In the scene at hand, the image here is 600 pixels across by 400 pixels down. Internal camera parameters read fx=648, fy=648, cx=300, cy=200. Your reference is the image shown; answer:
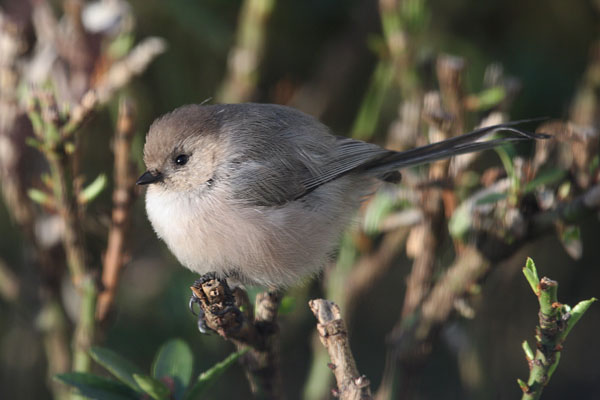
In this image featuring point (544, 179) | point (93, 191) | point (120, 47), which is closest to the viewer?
point (544, 179)

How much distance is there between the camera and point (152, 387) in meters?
1.49

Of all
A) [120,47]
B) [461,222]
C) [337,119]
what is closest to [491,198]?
[461,222]

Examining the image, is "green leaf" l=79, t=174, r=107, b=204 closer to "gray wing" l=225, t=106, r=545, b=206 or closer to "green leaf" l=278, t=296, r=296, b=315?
"gray wing" l=225, t=106, r=545, b=206

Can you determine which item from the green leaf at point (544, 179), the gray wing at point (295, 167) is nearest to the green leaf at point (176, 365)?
the gray wing at point (295, 167)

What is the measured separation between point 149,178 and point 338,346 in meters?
0.99

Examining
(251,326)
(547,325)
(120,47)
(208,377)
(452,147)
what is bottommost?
(547,325)

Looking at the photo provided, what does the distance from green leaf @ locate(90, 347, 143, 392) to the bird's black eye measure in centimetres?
75

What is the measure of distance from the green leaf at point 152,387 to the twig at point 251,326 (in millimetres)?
201

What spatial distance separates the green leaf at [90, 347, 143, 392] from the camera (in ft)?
5.08

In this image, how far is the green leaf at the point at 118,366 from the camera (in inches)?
60.9

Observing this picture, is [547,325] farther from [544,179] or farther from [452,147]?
[452,147]

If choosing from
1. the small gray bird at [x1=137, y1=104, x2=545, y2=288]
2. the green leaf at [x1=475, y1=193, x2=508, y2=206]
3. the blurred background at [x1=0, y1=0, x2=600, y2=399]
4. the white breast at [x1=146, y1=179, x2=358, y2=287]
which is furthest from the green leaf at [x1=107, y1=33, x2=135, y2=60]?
the green leaf at [x1=475, y1=193, x2=508, y2=206]

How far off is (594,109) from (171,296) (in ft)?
6.13

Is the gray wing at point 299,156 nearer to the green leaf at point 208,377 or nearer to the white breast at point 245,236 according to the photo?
the white breast at point 245,236
